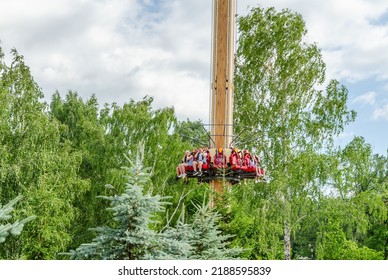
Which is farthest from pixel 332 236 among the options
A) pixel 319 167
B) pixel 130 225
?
pixel 130 225

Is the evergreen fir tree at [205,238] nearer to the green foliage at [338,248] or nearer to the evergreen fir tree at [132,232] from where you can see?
the evergreen fir tree at [132,232]

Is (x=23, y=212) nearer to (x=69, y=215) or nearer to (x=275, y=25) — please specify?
(x=69, y=215)

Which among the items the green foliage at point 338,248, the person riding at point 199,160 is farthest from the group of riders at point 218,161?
the green foliage at point 338,248

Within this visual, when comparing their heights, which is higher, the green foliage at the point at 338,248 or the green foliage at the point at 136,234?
the green foliage at the point at 136,234

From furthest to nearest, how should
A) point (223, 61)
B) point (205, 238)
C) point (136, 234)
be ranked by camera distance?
point (223, 61), point (205, 238), point (136, 234)

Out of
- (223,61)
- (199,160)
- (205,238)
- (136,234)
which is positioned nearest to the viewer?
(136,234)

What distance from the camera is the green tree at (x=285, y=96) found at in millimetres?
20859

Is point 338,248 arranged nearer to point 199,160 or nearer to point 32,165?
point 32,165

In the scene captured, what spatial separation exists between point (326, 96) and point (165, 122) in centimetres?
624

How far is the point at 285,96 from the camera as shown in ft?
71.9

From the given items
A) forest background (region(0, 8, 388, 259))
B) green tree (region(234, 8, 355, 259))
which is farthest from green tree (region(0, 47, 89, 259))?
green tree (region(234, 8, 355, 259))

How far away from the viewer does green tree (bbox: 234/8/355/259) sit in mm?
20859

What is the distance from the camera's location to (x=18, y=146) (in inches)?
712

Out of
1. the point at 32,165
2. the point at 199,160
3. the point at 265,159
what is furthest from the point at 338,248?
the point at 199,160
